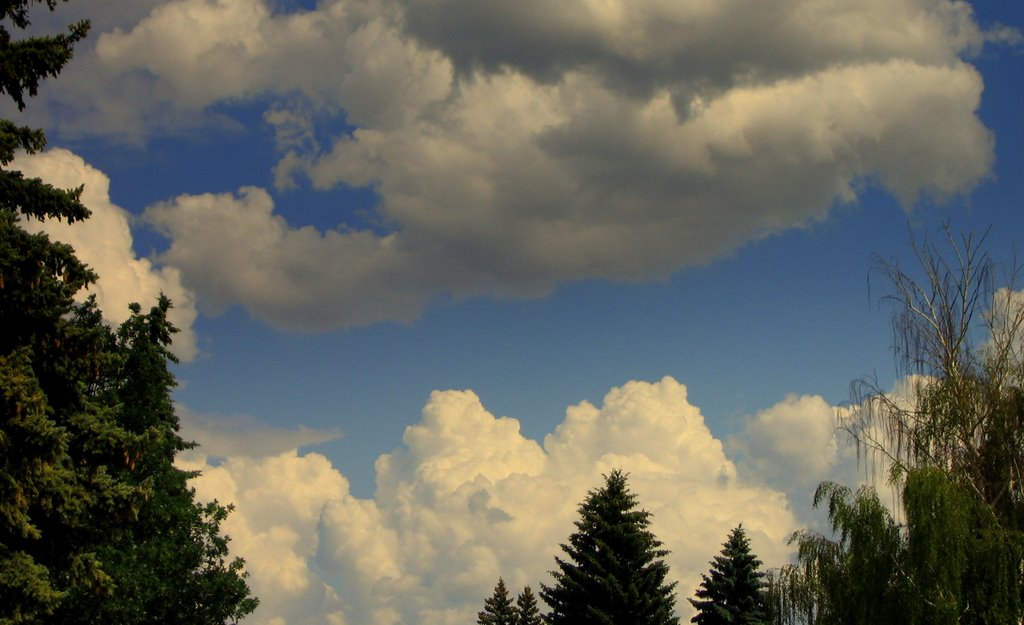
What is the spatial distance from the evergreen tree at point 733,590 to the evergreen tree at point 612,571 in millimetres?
2888

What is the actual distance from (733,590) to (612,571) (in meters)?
7.00

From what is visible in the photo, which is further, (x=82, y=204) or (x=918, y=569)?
(x=918, y=569)

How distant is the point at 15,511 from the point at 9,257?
3503 mm

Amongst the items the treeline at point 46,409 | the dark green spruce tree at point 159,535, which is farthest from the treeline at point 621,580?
the treeline at point 46,409

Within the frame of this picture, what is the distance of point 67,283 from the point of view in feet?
49.5

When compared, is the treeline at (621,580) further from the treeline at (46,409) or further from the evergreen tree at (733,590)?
the treeline at (46,409)

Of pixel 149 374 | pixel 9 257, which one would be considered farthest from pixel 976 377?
pixel 149 374

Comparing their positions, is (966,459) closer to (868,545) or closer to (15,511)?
(868,545)

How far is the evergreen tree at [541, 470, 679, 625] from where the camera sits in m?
45.3

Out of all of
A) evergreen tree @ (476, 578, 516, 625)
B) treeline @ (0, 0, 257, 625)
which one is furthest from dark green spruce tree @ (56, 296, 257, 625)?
evergreen tree @ (476, 578, 516, 625)

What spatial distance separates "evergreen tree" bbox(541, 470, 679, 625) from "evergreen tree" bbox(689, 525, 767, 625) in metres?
2.89

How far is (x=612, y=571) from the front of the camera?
1812 inches

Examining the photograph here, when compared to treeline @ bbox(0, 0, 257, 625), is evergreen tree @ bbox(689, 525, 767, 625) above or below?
above

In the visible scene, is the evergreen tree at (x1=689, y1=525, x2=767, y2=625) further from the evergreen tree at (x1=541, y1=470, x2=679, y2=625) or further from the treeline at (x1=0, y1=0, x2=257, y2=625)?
the treeline at (x1=0, y1=0, x2=257, y2=625)
